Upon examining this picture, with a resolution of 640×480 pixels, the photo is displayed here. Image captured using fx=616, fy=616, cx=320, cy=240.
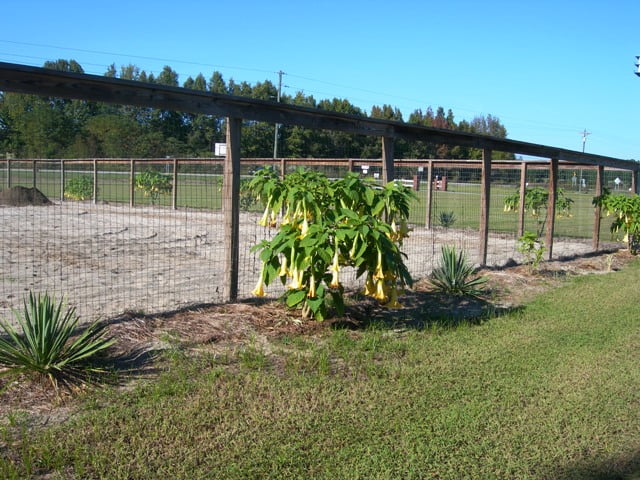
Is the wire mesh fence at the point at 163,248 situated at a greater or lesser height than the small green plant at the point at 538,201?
lesser

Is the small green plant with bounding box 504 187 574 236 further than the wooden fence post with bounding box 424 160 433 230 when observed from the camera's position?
Yes

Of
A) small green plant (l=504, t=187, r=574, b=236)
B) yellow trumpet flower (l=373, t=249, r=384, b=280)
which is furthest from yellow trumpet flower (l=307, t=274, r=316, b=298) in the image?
small green plant (l=504, t=187, r=574, b=236)

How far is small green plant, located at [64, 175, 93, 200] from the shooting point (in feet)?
78.3

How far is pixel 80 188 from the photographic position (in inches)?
963

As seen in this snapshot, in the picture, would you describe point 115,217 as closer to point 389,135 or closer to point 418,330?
point 389,135

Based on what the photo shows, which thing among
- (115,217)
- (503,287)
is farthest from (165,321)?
(115,217)

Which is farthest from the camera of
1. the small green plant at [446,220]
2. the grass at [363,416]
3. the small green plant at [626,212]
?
the small green plant at [446,220]

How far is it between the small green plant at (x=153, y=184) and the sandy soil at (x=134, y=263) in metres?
7.19

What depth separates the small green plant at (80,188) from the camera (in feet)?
78.3

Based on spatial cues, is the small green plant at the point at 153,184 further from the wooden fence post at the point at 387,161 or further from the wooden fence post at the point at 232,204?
the wooden fence post at the point at 232,204

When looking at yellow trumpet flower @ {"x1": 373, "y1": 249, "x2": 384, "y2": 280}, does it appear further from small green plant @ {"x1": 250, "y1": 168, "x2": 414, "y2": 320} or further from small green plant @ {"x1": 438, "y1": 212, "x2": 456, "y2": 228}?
small green plant @ {"x1": 438, "y1": 212, "x2": 456, "y2": 228}

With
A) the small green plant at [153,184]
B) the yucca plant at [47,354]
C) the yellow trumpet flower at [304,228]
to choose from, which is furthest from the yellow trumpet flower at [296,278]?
the small green plant at [153,184]

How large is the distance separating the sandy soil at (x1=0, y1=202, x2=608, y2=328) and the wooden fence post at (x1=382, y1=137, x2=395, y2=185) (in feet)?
4.89

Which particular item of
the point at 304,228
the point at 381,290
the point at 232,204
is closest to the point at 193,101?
the point at 232,204
